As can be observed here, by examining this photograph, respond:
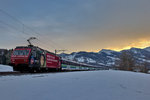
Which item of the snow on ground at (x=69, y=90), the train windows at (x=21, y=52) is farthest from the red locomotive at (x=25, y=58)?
the snow on ground at (x=69, y=90)

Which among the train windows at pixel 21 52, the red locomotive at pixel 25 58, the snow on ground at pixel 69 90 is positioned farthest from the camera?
the train windows at pixel 21 52

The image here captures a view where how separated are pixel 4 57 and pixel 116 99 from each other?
213ft

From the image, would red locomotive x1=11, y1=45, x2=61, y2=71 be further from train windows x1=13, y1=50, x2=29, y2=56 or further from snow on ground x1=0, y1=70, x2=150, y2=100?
snow on ground x1=0, y1=70, x2=150, y2=100

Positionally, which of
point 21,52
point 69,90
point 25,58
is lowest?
point 69,90

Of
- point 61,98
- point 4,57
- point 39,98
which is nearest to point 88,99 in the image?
point 61,98

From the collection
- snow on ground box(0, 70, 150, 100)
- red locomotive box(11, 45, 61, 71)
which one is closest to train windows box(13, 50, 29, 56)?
red locomotive box(11, 45, 61, 71)

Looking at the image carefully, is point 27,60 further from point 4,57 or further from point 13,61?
point 4,57

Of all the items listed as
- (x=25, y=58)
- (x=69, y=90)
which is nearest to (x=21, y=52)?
(x=25, y=58)

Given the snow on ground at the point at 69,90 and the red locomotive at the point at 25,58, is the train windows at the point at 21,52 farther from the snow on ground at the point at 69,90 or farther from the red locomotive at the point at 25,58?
the snow on ground at the point at 69,90

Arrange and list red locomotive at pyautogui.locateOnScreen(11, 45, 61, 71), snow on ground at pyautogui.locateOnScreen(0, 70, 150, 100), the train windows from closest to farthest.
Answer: snow on ground at pyautogui.locateOnScreen(0, 70, 150, 100)
red locomotive at pyautogui.locateOnScreen(11, 45, 61, 71)
the train windows

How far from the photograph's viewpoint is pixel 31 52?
1644 cm

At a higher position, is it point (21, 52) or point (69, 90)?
point (21, 52)

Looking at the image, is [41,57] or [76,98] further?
[41,57]

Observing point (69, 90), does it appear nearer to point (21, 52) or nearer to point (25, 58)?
point (25, 58)
